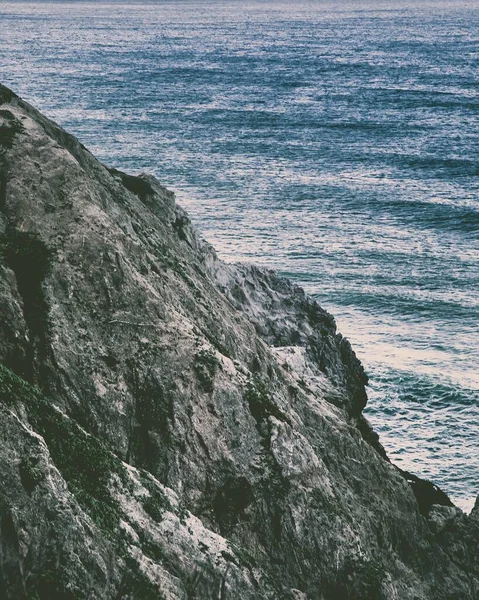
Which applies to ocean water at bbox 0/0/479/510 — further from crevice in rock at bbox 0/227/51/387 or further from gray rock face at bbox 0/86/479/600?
crevice in rock at bbox 0/227/51/387

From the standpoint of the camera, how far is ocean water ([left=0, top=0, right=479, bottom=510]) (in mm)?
40812

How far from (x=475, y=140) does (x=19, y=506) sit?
3255 inches

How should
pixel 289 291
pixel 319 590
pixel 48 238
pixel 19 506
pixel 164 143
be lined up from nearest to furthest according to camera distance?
pixel 19 506 → pixel 319 590 → pixel 48 238 → pixel 289 291 → pixel 164 143

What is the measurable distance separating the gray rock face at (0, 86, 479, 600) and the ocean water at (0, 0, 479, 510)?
12.9m

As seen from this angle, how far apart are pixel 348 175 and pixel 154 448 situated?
59.5m

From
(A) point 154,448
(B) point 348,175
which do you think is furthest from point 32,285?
(B) point 348,175

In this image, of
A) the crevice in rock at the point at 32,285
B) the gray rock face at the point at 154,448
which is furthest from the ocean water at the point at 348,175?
the crevice in rock at the point at 32,285

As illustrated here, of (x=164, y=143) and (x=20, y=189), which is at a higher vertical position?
(x=20, y=189)

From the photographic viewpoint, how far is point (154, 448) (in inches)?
707

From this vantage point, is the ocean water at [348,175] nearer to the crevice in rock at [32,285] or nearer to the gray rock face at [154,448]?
the gray rock face at [154,448]

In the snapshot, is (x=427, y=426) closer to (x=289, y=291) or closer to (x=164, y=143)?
(x=289, y=291)

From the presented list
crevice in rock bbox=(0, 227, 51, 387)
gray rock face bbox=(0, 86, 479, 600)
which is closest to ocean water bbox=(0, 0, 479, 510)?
gray rock face bbox=(0, 86, 479, 600)

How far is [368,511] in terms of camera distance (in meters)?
20.4

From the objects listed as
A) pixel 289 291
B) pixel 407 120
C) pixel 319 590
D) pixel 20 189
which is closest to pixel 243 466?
pixel 319 590
